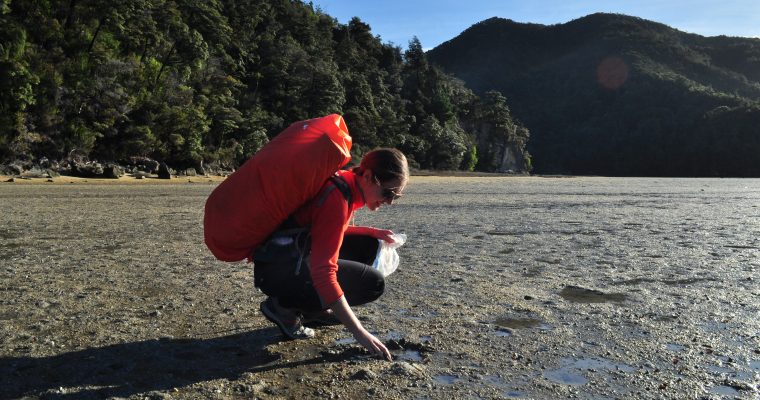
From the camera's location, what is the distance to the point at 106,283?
12.8 feet

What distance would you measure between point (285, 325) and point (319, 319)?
326 mm

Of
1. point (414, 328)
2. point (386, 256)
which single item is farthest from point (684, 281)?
point (386, 256)

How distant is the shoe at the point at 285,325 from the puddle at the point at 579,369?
1184 millimetres

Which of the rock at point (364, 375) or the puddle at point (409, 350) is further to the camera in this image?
the puddle at point (409, 350)

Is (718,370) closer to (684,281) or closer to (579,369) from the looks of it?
(579,369)

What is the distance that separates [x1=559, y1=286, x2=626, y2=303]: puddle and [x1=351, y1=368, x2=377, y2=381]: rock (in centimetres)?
190

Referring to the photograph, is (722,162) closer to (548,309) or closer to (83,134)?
(83,134)

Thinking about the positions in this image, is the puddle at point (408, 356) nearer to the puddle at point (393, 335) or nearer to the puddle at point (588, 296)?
the puddle at point (393, 335)

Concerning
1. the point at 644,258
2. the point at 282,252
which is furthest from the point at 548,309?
the point at 644,258

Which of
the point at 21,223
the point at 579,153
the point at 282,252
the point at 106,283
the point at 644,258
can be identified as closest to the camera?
the point at 282,252

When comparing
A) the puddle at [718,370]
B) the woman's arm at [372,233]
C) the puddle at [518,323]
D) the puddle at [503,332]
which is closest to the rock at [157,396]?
the woman's arm at [372,233]

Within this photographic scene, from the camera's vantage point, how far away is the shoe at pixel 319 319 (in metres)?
2.97

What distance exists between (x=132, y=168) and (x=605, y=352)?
31.6 meters

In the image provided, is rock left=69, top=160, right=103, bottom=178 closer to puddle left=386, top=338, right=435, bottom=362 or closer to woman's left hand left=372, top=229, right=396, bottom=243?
woman's left hand left=372, top=229, right=396, bottom=243
